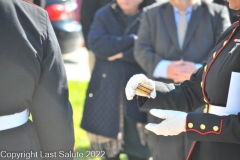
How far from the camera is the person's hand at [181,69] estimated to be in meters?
4.17

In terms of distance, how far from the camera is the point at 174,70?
4188 mm

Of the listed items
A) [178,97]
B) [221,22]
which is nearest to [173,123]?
[178,97]

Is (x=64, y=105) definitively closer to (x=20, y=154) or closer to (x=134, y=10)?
(x=20, y=154)

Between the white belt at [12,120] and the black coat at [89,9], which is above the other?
the white belt at [12,120]

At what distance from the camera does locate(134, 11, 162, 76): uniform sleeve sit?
432 cm

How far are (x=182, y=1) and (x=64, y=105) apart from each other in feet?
5.45

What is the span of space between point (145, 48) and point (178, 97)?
4.82 ft

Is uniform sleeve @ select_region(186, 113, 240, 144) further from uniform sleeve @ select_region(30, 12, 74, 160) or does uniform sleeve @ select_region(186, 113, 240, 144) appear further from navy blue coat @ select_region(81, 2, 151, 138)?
navy blue coat @ select_region(81, 2, 151, 138)

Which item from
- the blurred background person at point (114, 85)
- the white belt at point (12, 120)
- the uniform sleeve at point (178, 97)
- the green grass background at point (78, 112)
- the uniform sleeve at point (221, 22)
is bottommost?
the green grass background at point (78, 112)

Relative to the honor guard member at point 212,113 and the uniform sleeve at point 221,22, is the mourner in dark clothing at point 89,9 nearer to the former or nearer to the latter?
the uniform sleeve at point 221,22

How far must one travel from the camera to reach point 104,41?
14.8 ft

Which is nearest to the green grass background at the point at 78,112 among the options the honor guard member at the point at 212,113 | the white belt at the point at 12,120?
the white belt at the point at 12,120

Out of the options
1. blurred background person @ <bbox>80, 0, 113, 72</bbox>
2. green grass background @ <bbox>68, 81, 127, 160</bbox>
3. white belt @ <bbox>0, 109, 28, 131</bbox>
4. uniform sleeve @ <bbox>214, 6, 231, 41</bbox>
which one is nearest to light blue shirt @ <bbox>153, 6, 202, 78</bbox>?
uniform sleeve @ <bbox>214, 6, 231, 41</bbox>

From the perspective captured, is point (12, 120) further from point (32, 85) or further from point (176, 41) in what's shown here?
point (176, 41)
